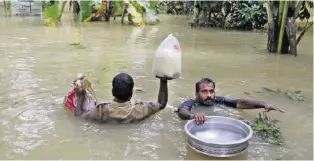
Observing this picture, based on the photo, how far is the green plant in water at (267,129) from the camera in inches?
143

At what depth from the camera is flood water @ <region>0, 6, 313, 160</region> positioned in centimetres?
346

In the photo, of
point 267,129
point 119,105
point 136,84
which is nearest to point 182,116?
point 119,105

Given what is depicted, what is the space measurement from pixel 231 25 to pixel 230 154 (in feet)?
30.7

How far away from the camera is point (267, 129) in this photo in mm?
3756

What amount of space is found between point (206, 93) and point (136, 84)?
1.59 metres

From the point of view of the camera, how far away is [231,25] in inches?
475

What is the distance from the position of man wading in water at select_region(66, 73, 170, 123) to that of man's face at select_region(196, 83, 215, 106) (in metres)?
0.33

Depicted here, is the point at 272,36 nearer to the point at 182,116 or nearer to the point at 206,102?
the point at 206,102

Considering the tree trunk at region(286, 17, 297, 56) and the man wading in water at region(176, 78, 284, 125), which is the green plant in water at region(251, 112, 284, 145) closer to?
the man wading in water at region(176, 78, 284, 125)

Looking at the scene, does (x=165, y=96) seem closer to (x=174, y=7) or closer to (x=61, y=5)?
(x=61, y=5)

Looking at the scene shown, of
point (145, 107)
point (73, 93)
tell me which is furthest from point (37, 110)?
point (145, 107)

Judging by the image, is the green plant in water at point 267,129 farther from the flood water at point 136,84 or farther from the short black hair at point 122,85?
the short black hair at point 122,85

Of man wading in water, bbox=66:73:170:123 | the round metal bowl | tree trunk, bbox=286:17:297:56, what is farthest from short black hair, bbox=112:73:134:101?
tree trunk, bbox=286:17:297:56

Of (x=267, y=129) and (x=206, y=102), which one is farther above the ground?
(x=206, y=102)
